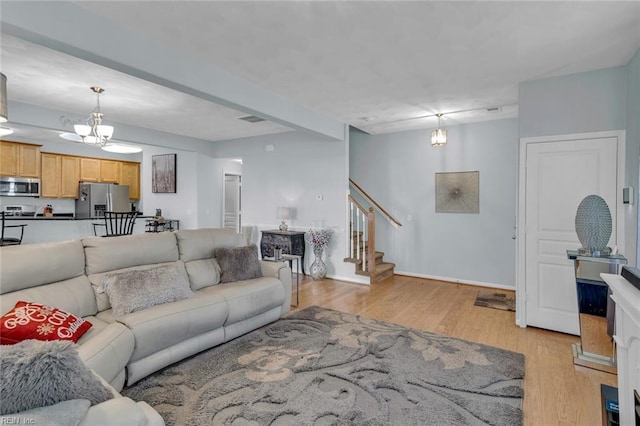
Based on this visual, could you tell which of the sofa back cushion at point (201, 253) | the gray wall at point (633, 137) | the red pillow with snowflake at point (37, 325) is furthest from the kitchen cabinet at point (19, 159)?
the gray wall at point (633, 137)

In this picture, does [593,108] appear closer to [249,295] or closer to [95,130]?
[249,295]

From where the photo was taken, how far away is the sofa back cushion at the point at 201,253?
344 cm

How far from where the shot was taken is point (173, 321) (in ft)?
8.54

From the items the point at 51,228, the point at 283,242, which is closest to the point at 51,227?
the point at 51,228

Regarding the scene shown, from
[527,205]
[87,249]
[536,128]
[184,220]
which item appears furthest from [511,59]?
[184,220]

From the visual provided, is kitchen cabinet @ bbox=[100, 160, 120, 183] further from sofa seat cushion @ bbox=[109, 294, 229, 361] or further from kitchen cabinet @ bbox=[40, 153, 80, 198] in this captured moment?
sofa seat cushion @ bbox=[109, 294, 229, 361]

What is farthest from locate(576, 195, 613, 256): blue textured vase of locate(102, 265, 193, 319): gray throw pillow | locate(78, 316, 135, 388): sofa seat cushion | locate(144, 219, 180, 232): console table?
locate(144, 219, 180, 232): console table

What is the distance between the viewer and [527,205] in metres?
3.66

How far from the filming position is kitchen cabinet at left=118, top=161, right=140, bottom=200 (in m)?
8.89

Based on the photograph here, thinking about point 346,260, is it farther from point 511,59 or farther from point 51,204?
point 51,204

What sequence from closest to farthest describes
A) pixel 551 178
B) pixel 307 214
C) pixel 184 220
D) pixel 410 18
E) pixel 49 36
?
pixel 49 36, pixel 410 18, pixel 551 178, pixel 307 214, pixel 184 220

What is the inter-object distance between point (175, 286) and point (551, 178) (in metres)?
3.89

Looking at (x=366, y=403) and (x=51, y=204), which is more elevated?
(x=51, y=204)

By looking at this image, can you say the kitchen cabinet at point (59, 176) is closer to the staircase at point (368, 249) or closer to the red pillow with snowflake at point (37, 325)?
the staircase at point (368, 249)
